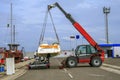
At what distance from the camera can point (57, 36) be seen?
3972 cm

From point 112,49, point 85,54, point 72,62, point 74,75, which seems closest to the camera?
point 74,75

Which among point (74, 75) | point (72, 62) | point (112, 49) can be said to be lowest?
point (74, 75)

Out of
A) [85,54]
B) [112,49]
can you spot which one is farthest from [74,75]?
[112,49]

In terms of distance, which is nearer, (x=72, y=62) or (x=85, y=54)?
(x=72, y=62)

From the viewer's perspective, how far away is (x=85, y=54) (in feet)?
133

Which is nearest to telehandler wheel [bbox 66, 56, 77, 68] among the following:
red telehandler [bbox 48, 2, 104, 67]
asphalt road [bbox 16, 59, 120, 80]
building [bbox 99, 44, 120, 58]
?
red telehandler [bbox 48, 2, 104, 67]

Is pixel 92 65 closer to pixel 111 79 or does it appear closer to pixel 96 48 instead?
pixel 96 48

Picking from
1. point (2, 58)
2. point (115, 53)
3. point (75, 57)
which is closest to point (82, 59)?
point (75, 57)

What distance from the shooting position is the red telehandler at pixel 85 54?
4000cm

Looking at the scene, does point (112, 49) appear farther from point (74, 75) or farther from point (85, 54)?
point (74, 75)

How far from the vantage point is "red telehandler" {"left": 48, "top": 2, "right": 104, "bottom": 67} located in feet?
131

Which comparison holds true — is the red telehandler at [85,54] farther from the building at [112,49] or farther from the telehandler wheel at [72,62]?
the building at [112,49]

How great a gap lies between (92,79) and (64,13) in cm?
2040

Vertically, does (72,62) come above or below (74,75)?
above
